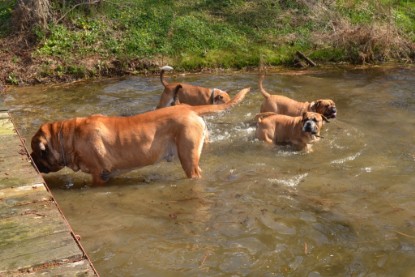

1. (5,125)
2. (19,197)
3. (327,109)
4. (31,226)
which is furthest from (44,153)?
(327,109)

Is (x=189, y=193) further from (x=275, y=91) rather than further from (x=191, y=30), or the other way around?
(x=191, y=30)

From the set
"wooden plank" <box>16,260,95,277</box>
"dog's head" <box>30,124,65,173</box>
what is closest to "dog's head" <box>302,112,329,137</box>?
"dog's head" <box>30,124,65,173</box>

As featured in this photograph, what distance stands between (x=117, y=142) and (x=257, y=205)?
6.38 feet

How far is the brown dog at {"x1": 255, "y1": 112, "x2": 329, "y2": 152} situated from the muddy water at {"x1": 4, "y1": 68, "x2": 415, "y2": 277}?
25cm

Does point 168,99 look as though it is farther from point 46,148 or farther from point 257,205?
point 257,205

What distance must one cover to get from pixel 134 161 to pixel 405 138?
4.86m

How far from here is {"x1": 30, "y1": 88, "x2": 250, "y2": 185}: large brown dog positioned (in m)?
6.77

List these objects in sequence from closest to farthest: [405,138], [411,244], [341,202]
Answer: [411,244] → [341,202] → [405,138]

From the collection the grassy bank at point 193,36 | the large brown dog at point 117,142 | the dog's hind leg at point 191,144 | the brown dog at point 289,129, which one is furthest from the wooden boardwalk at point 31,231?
the grassy bank at point 193,36

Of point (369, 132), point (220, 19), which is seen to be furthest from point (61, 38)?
point (369, 132)

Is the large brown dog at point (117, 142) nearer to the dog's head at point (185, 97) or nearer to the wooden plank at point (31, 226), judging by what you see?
the wooden plank at point (31, 226)

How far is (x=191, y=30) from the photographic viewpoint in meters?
15.3

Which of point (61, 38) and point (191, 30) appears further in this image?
point (191, 30)

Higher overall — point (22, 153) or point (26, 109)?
point (22, 153)
